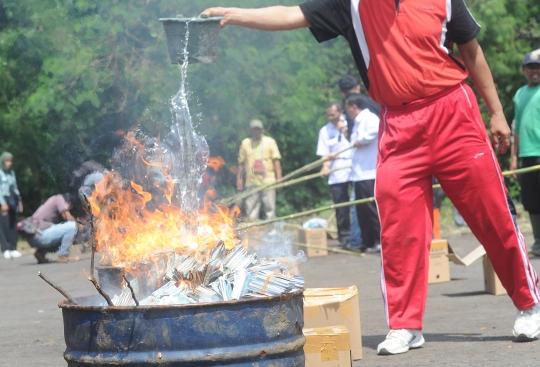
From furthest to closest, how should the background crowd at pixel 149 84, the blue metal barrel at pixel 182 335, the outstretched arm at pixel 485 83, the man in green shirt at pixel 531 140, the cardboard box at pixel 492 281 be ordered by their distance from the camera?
the background crowd at pixel 149 84
the man in green shirt at pixel 531 140
the cardboard box at pixel 492 281
the outstretched arm at pixel 485 83
the blue metal barrel at pixel 182 335

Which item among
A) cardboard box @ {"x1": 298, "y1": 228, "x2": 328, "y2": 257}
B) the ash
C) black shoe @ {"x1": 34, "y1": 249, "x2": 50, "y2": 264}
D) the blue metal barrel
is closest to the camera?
the blue metal barrel

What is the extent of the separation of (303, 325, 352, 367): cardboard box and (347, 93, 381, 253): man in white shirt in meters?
7.00

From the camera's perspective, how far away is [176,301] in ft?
11.7

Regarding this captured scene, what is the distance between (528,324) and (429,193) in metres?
0.95

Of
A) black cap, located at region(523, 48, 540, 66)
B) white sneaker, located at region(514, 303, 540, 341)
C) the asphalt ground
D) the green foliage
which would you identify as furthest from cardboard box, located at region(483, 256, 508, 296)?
the green foliage

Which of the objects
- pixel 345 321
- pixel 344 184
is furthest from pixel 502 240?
pixel 344 184

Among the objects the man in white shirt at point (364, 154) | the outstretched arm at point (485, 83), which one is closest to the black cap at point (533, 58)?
the man in white shirt at point (364, 154)

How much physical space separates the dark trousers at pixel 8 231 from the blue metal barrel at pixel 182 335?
12.8 m

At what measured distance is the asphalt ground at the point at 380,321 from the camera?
16.4ft

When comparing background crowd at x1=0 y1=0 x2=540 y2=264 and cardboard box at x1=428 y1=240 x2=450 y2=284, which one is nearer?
cardboard box at x1=428 y1=240 x2=450 y2=284

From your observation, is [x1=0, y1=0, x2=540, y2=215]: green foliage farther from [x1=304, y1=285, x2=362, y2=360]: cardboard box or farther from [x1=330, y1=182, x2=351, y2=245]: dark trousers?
[x1=304, y1=285, x2=362, y2=360]: cardboard box

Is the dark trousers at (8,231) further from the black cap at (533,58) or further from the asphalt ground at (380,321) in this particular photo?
the black cap at (533,58)

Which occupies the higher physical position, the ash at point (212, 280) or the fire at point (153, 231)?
the fire at point (153, 231)

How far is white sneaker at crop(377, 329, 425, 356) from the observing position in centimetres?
513
